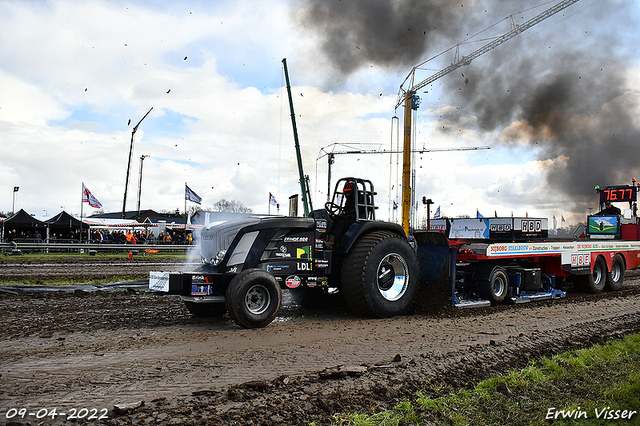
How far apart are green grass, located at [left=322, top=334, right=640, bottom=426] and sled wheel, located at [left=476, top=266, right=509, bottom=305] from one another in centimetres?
409

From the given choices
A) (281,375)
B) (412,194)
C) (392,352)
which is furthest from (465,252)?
(412,194)

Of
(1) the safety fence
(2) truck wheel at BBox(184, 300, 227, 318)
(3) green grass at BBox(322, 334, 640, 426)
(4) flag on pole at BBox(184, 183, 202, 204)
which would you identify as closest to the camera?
(3) green grass at BBox(322, 334, 640, 426)

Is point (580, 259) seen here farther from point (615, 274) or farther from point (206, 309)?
point (206, 309)

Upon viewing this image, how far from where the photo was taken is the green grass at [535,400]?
3559 millimetres

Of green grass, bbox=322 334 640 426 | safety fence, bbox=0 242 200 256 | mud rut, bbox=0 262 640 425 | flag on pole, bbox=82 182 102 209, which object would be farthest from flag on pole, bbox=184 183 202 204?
green grass, bbox=322 334 640 426

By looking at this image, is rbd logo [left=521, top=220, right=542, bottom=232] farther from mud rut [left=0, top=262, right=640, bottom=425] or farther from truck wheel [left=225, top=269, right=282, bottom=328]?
truck wheel [left=225, top=269, right=282, bottom=328]

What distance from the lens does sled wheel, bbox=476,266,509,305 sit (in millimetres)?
9125

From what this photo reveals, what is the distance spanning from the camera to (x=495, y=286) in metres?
9.40

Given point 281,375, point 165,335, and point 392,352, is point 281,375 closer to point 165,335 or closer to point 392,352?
point 392,352

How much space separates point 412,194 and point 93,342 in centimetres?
2871

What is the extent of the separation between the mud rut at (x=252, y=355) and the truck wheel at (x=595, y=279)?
115 inches
